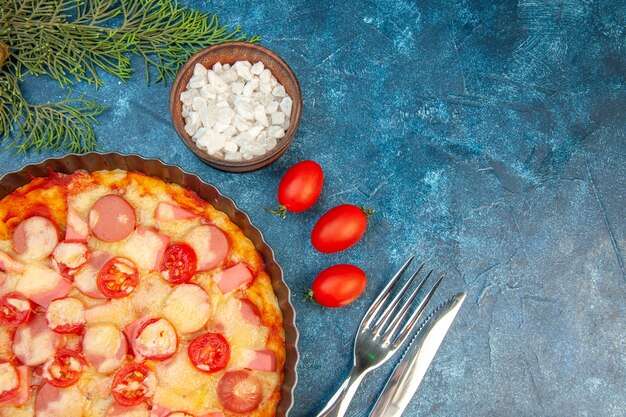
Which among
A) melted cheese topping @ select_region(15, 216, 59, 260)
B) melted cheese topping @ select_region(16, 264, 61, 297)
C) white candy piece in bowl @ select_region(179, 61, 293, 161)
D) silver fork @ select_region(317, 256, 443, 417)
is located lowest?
silver fork @ select_region(317, 256, 443, 417)

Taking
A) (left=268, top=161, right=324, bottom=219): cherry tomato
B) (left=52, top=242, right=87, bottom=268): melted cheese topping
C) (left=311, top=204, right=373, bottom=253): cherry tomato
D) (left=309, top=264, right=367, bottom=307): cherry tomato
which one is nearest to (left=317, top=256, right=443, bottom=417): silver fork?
(left=309, top=264, right=367, bottom=307): cherry tomato

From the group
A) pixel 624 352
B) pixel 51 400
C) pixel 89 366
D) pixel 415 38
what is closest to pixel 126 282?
pixel 89 366

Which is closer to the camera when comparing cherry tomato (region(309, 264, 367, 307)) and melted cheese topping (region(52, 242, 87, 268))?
melted cheese topping (region(52, 242, 87, 268))

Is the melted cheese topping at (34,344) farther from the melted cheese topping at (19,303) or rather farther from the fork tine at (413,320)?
the fork tine at (413,320)

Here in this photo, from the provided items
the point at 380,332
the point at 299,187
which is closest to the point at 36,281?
the point at 299,187

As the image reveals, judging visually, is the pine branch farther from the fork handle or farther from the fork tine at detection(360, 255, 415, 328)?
the fork handle

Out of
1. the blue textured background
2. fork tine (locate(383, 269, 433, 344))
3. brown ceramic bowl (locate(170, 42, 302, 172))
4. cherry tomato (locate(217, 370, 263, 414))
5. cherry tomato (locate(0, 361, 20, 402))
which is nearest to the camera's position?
cherry tomato (locate(0, 361, 20, 402))

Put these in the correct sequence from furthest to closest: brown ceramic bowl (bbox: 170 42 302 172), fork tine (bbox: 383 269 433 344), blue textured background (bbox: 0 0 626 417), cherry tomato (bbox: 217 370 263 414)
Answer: blue textured background (bbox: 0 0 626 417) < fork tine (bbox: 383 269 433 344) < brown ceramic bowl (bbox: 170 42 302 172) < cherry tomato (bbox: 217 370 263 414)

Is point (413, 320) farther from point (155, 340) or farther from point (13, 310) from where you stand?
point (13, 310)
